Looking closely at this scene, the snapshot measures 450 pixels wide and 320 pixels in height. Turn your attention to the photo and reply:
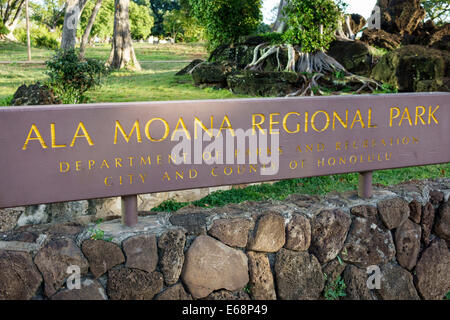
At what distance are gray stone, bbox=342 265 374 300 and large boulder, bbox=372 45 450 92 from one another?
5885 millimetres

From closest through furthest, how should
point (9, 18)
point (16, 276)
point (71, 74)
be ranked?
point (16, 276) → point (71, 74) → point (9, 18)

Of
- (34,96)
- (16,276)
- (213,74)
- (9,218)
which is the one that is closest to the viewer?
(16,276)

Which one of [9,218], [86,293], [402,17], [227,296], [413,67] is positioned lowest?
[227,296]

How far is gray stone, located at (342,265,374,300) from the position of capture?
3.28 m

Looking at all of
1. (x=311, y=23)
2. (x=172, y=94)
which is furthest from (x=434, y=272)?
(x=311, y=23)

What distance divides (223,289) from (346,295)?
855 mm

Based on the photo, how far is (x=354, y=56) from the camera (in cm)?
1033

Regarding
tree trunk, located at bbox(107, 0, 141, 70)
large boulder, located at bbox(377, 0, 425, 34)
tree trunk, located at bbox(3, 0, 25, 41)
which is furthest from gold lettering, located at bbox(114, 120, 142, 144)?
tree trunk, located at bbox(3, 0, 25, 41)

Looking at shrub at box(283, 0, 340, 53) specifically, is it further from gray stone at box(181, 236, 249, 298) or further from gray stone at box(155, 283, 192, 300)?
gray stone at box(155, 283, 192, 300)

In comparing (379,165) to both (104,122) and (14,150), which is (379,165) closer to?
(104,122)

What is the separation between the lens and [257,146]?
296 centimetres

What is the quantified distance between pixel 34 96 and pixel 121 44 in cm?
827

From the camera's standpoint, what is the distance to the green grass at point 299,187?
455 centimetres

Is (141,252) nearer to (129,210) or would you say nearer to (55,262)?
(129,210)
